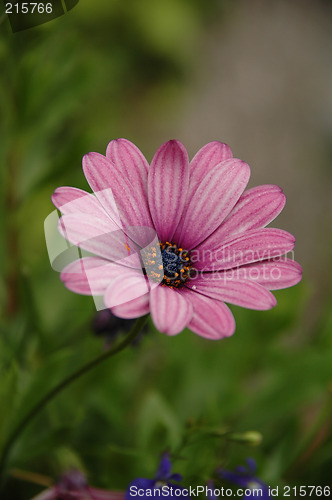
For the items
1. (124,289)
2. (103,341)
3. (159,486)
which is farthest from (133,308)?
(103,341)

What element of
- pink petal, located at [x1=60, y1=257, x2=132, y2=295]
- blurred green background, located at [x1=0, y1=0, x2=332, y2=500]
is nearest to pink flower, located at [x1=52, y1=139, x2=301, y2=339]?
pink petal, located at [x1=60, y1=257, x2=132, y2=295]

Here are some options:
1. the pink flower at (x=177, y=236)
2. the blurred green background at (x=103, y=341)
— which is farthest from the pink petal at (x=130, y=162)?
the blurred green background at (x=103, y=341)

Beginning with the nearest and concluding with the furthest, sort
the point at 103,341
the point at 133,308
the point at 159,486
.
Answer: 1. the point at 133,308
2. the point at 159,486
3. the point at 103,341

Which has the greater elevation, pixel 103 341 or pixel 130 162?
pixel 130 162

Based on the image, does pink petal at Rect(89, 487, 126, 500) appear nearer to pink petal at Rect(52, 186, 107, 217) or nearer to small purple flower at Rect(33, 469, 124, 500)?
small purple flower at Rect(33, 469, 124, 500)

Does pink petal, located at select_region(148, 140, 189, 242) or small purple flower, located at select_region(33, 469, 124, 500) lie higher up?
pink petal, located at select_region(148, 140, 189, 242)

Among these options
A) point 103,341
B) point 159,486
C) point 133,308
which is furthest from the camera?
point 103,341

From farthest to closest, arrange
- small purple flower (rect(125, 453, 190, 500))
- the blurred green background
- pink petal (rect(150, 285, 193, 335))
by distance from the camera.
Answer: the blurred green background
small purple flower (rect(125, 453, 190, 500))
pink petal (rect(150, 285, 193, 335))

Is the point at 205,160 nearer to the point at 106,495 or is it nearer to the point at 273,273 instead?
the point at 273,273
